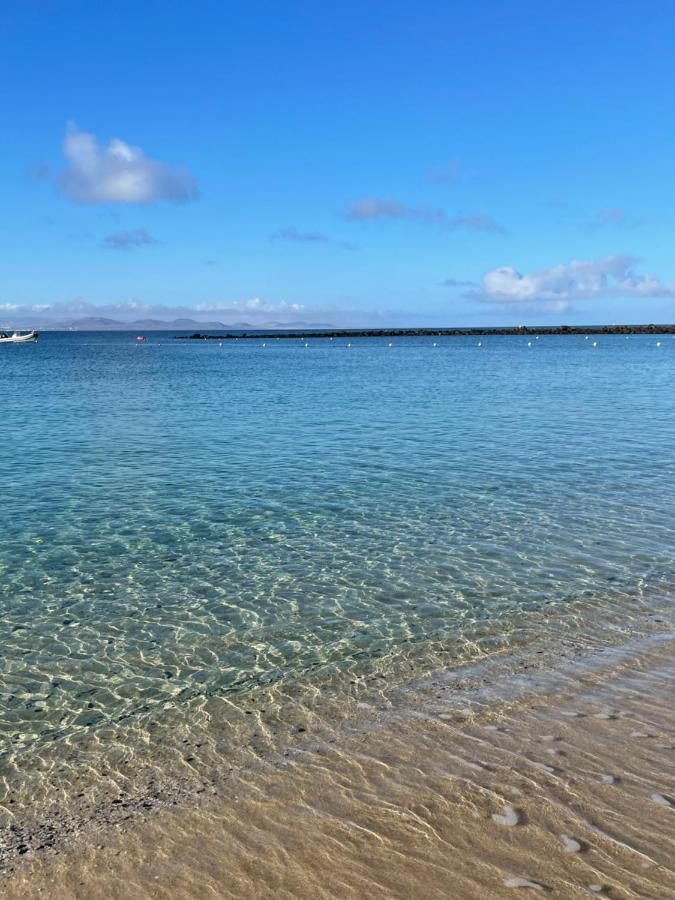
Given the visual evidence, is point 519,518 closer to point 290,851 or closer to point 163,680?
point 163,680

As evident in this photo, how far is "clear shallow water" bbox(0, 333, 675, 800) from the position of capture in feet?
32.2

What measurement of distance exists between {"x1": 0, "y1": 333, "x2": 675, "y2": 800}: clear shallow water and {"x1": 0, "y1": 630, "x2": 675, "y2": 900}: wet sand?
1773mm

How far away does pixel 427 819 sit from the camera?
21.2 ft

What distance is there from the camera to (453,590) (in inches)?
493

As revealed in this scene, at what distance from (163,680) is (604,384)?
57923 mm

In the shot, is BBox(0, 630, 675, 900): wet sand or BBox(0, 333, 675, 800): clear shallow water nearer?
→ BBox(0, 630, 675, 900): wet sand

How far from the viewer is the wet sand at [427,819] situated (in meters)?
5.72

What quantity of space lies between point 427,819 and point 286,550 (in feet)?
28.6

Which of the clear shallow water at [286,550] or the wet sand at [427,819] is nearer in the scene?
the wet sand at [427,819]

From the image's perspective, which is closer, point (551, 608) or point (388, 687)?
point (388, 687)

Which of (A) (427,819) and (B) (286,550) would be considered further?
(B) (286,550)

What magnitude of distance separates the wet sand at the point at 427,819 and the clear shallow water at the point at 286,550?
177 cm

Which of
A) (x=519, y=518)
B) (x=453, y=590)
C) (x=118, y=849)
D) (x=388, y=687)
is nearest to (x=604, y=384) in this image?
(x=519, y=518)

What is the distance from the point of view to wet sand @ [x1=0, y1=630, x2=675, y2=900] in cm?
572
